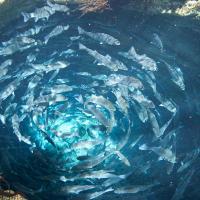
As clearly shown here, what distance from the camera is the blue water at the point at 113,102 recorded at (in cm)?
466

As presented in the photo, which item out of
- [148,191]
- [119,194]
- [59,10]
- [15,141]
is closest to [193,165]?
[148,191]

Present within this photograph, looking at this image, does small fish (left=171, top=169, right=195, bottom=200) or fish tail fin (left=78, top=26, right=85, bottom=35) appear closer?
small fish (left=171, top=169, right=195, bottom=200)

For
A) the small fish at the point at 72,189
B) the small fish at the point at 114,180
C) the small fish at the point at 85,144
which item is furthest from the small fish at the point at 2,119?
the small fish at the point at 114,180

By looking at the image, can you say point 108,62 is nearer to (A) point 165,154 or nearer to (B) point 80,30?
(B) point 80,30

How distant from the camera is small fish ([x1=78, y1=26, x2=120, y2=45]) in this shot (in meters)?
5.64

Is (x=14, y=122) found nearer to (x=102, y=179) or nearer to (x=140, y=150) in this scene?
(x=102, y=179)

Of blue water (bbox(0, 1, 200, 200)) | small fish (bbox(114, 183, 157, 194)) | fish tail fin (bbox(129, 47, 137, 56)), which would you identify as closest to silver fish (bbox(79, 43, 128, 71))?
blue water (bbox(0, 1, 200, 200))

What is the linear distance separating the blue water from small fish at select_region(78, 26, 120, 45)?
0.09 metres

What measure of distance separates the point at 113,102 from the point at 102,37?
1.07 m

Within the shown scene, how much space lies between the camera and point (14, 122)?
500 centimetres

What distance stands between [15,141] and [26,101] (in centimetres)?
68

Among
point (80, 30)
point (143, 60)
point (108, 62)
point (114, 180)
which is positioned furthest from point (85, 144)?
point (80, 30)

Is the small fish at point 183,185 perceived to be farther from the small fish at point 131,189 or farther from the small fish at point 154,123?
the small fish at point 154,123

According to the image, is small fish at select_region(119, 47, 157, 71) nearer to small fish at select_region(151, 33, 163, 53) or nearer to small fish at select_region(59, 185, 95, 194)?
small fish at select_region(151, 33, 163, 53)
